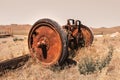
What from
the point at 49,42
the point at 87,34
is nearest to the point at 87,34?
the point at 87,34

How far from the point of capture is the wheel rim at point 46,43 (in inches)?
387

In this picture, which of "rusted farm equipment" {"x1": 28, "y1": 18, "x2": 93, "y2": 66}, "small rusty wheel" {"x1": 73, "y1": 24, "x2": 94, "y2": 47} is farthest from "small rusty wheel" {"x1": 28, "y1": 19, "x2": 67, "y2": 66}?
"small rusty wheel" {"x1": 73, "y1": 24, "x2": 94, "y2": 47}

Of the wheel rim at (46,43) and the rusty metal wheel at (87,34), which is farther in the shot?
the rusty metal wheel at (87,34)

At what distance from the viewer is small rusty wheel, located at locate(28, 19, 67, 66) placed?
377 inches

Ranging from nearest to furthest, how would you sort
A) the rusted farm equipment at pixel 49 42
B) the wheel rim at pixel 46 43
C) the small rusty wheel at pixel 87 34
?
the rusted farm equipment at pixel 49 42 → the wheel rim at pixel 46 43 → the small rusty wheel at pixel 87 34

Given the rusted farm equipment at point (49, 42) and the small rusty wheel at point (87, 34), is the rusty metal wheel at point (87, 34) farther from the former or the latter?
the rusted farm equipment at point (49, 42)

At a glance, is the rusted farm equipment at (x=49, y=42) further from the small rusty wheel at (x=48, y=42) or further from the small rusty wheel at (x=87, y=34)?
the small rusty wheel at (x=87, y=34)

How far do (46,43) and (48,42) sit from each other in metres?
0.08

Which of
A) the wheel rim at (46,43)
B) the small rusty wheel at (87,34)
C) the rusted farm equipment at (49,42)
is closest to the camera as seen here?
the rusted farm equipment at (49,42)

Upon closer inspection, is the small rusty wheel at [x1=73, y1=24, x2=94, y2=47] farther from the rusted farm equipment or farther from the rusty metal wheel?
the rusted farm equipment

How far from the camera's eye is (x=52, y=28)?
10023mm

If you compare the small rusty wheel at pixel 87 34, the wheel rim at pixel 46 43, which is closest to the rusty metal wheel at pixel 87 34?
the small rusty wheel at pixel 87 34

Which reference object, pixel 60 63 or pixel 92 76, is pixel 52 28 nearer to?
pixel 60 63

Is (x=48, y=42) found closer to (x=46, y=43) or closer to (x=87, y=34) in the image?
(x=46, y=43)
